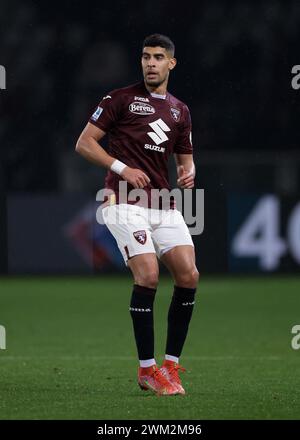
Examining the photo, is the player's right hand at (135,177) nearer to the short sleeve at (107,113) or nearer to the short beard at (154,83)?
the short sleeve at (107,113)

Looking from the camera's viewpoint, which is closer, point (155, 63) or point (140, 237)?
point (140, 237)

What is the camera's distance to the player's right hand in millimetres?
6703

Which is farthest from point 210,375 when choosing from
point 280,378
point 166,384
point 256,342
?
point 256,342

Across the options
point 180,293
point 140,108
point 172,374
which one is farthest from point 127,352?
point 140,108

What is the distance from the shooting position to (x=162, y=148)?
7031 millimetres

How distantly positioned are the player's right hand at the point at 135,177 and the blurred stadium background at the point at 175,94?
975 centimetres

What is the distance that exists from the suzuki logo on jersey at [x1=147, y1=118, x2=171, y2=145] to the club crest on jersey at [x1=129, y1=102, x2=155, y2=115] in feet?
0.24

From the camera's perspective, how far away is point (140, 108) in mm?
6996

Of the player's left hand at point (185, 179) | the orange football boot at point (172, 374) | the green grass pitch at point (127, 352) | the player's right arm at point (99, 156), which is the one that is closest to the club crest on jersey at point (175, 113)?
the player's left hand at point (185, 179)

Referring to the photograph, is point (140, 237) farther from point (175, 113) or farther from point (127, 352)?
point (127, 352)

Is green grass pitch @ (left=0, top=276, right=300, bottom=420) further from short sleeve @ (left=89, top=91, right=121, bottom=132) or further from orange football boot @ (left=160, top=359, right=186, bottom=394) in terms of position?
short sleeve @ (left=89, top=91, right=121, bottom=132)

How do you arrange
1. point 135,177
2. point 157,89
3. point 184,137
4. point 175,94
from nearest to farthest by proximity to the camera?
point 135,177
point 157,89
point 184,137
point 175,94

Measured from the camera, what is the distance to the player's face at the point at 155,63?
22.8 feet

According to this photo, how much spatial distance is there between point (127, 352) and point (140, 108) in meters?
2.92
